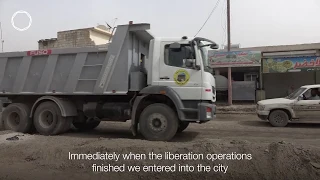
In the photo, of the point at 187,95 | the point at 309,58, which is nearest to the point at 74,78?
the point at 187,95

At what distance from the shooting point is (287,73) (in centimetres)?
1983

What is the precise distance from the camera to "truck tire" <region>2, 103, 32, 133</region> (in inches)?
366

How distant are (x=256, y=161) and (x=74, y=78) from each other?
580 centimetres

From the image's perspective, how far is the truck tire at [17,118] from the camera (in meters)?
9.29

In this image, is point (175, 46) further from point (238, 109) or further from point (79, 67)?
point (238, 109)

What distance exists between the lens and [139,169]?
5.44 meters

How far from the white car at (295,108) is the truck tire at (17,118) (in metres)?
8.79

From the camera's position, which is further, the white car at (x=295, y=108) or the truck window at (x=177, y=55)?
the white car at (x=295, y=108)

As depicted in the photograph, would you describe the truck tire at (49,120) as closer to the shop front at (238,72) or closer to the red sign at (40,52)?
the red sign at (40,52)

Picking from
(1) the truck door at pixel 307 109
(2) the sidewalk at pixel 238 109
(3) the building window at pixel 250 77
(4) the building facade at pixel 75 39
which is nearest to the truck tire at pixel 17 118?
(1) the truck door at pixel 307 109

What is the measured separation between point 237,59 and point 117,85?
12.1m

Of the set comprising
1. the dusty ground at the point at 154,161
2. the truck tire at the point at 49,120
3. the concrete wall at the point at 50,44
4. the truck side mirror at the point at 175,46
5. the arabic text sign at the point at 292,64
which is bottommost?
the dusty ground at the point at 154,161

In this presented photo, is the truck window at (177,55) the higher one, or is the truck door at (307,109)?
the truck window at (177,55)

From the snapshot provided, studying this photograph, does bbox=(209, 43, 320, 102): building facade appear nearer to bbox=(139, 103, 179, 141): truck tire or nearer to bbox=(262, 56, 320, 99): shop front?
bbox=(262, 56, 320, 99): shop front
